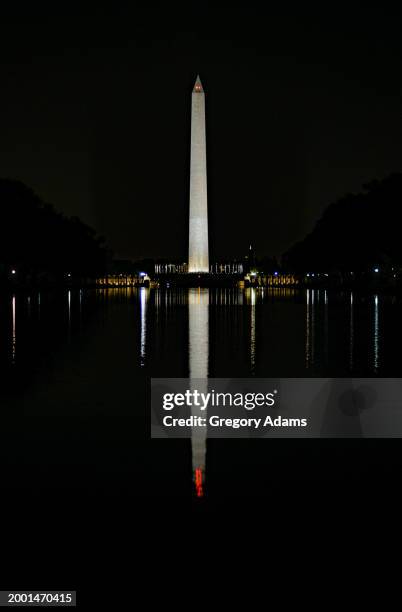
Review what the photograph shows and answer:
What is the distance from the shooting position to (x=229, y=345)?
22297mm

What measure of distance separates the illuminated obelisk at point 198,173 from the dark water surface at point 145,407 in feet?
216

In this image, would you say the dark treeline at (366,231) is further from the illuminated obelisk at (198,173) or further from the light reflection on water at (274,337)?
the light reflection on water at (274,337)

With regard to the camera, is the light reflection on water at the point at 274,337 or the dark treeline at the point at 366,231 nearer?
the light reflection on water at the point at 274,337

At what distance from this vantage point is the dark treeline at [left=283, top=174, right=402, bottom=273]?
7888 centimetres

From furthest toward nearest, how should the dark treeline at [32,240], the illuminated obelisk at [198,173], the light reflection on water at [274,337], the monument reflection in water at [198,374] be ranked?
the illuminated obelisk at [198,173] → the dark treeline at [32,240] → the light reflection on water at [274,337] → the monument reflection in water at [198,374]

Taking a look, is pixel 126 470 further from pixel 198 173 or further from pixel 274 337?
pixel 198 173

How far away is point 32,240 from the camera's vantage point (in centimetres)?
8344

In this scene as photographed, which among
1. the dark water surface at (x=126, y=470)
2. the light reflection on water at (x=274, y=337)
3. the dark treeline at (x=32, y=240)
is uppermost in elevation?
the dark treeline at (x=32, y=240)

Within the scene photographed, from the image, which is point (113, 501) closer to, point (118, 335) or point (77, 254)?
point (118, 335)

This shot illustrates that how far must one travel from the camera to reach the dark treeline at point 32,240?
78.2m

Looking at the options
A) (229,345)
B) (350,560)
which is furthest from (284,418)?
(229,345)

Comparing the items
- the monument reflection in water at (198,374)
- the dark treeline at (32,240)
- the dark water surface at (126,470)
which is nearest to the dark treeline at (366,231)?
the dark treeline at (32,240)

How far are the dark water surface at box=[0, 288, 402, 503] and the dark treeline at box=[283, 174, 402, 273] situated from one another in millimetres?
50723

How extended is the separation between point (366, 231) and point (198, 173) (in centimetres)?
1977
